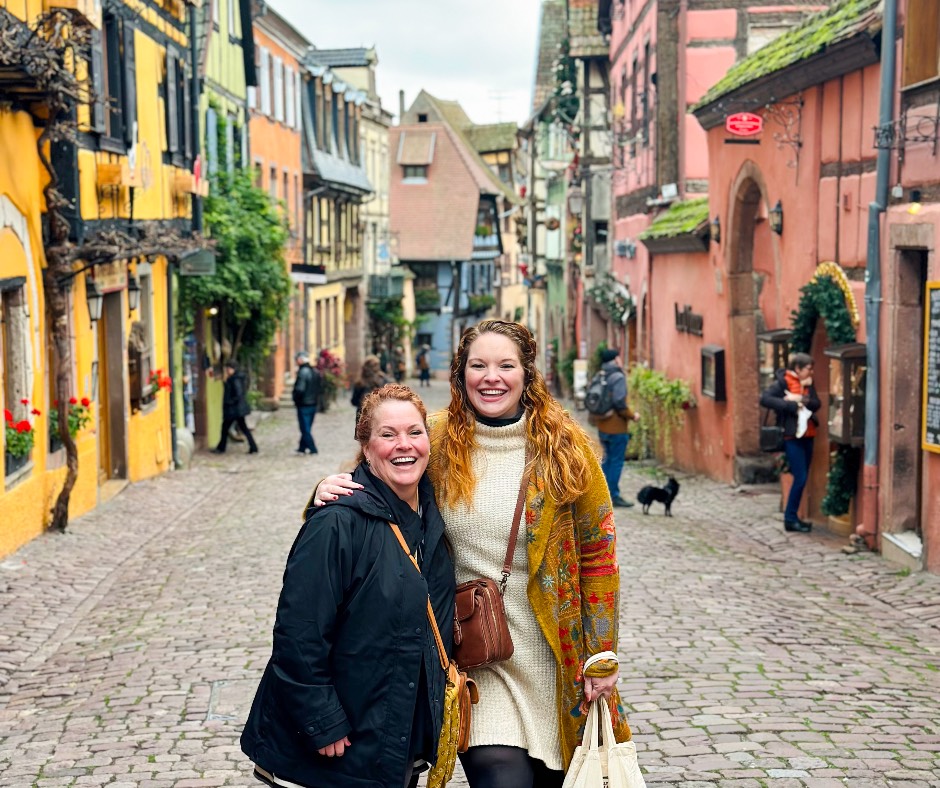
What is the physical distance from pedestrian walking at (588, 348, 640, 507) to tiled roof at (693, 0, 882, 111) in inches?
121

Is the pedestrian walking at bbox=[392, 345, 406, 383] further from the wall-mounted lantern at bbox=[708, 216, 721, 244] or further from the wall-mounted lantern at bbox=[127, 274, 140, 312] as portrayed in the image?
the wall-mounted lantern at bbox=[127, 274, 140, 312]

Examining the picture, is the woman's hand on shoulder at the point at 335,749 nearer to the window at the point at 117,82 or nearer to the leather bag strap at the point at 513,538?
the leather bag strap at the point at 513,538

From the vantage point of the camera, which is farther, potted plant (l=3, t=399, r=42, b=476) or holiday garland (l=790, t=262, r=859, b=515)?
holiday garland (l=790, t=262, r=859, b=515)

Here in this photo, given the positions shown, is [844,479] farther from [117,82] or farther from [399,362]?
[399,362]

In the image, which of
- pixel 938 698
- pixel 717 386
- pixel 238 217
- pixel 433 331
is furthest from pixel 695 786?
pixel 433 331

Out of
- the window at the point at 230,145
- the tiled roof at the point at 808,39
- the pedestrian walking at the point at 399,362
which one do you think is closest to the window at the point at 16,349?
the tiled roof at the point at 808,39

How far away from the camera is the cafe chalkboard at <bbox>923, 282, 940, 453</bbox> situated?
9914 millimetres

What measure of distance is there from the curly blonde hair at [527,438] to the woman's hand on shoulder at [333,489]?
0.31m

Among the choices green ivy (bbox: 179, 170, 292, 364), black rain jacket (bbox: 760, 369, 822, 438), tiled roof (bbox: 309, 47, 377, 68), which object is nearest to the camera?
black rain jacket (bbox: 760, 369, 822, 438)

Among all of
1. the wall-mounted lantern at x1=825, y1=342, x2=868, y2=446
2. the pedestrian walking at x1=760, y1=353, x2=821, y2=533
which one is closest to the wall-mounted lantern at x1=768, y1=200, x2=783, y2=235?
the pedestrian walking at x1=760, y1=353, x2=821, y2=533

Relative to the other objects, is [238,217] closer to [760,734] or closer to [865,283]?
[865,283]

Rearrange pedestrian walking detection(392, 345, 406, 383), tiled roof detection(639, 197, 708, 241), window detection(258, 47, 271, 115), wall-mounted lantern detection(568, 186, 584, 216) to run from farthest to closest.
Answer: pedestrian walking detection(392, 345, 406, 383)
window detection(258, 47, 271, 115)
wall-mounted lantern detection(568, 186, 584, 216)
tiled roof detection(639, 197, 708, 241)

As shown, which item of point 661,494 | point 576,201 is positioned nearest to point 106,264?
point 661,494

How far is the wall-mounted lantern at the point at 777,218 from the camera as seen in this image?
14.4 metres
